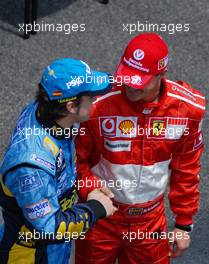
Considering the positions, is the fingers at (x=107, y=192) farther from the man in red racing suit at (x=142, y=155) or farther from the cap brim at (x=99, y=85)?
the cap brim at (x=99, y=85)

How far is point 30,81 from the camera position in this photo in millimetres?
6508

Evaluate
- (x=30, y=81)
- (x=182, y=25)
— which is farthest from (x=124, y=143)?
(x=182, y=25)

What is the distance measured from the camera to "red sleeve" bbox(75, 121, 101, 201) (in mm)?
4016

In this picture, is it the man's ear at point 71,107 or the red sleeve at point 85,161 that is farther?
the red sleeve at point 85,161

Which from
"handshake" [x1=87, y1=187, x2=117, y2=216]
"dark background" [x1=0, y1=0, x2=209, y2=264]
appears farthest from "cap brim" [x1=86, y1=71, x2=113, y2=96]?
"dark background" [x1=0, y1=0, x2=209, y2=264]

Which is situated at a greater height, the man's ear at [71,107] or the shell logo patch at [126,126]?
the man's ear at [71,107]

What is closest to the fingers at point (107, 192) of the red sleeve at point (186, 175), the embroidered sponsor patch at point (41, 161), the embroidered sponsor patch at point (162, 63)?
the red sleeve at point (186, 175)

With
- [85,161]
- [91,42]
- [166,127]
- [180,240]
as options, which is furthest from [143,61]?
[91,42]

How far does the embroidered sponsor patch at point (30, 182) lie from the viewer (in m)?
3.34

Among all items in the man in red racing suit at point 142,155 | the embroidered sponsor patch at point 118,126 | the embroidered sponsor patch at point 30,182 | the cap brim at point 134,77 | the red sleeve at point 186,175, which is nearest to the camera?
the embroidered sponsor patch at point 30,182

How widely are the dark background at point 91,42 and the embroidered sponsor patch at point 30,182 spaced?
8.49ft

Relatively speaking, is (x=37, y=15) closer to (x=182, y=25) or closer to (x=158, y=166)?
(x=182, y=25)

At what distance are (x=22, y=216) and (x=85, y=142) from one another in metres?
0.65

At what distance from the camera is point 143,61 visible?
3.76 metres
